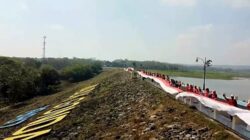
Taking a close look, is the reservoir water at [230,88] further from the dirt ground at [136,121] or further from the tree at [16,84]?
the tree at [16,84]

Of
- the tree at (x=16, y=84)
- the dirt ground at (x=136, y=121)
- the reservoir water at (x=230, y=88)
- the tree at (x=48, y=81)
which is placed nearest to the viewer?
the dirt ground at (x=136, y=121)

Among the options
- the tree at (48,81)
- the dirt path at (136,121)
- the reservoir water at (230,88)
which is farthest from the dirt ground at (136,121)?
the tree at (48,81)

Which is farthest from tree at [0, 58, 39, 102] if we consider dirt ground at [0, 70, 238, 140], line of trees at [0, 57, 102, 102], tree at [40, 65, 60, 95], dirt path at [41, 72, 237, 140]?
dirt path at [41, 72, 237, 140]

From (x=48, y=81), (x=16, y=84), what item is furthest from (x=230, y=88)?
(x=16, y=84)

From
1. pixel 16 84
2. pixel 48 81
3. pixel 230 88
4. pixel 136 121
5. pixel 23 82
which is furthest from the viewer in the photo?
pixel 48 81

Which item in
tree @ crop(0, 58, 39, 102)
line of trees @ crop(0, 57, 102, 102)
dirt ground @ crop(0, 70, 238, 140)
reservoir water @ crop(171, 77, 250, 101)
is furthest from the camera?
line of trees @ crop(0, 57, 102, 102)

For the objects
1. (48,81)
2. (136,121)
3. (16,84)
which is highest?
(136,121)

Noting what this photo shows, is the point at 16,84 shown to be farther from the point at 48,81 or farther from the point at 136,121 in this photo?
the point at 136,121

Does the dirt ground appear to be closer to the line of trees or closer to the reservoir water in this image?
the reservoir water
